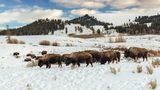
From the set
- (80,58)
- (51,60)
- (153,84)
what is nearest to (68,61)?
(80,58)

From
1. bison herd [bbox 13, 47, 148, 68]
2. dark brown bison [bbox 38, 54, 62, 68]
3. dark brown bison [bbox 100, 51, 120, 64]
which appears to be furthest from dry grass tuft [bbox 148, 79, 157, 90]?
dark brown bison [bbox 38, 54, 62, 68]

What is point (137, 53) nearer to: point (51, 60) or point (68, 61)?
point (68, 61)

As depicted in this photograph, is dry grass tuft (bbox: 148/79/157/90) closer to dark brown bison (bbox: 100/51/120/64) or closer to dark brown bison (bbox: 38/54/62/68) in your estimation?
dark brown bison (bbox: 100/51/120/64)

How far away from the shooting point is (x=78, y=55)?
2212 centimetres

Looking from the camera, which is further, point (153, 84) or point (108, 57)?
point (108, 57)

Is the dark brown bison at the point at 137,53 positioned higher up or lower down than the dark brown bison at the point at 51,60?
higher up

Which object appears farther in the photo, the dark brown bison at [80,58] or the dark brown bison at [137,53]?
the dark brown bison at [137,53]

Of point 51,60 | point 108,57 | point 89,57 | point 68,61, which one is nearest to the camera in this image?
point 89,57

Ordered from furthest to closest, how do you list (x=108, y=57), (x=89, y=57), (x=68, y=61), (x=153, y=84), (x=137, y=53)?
(x=137, y=53) → (x=108, y=57) → (x=68, y=61) → (x=89, y=57) → (x=153, y=84)

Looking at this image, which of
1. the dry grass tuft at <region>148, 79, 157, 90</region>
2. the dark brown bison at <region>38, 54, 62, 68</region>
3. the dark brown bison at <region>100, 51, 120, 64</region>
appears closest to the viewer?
the dry grass tuft at <region>148, 79, 157, 90</region>

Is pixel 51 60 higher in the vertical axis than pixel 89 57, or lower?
lower

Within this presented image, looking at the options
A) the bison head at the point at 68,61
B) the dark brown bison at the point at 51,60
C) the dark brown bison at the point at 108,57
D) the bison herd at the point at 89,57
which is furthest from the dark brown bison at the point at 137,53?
the dark brown bison at the point at 51,60

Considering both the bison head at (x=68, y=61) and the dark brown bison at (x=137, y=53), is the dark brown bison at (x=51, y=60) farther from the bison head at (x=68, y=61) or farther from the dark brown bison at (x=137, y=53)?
the dark brown bison at (x=137, y=53)

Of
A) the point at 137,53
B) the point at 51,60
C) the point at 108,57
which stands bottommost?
the point at 51,60
